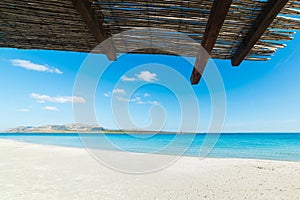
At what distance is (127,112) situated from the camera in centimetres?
236

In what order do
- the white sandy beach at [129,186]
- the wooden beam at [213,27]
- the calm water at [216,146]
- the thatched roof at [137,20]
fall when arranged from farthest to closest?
the calm water at [216,146], the white sandy beach at [129,186], the thatched roof at [137,20], the wooden beam at [213,27]

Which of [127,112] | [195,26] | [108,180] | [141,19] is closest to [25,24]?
[141,19]

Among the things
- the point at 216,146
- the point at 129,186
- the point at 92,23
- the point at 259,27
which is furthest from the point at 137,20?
the point at 216,146

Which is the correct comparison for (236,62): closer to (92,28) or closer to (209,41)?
(209,41)

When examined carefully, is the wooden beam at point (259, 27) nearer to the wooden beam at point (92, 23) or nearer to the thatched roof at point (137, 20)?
the thatched roof at point (137, 20)

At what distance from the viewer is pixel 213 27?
1176 mm

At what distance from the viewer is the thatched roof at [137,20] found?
1.21 m

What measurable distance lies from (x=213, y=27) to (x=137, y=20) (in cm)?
50

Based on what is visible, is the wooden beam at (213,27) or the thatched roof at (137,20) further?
the thatched roof at (137,20)

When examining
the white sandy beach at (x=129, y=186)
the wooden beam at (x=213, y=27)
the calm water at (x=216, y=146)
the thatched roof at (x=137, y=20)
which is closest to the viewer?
the wooden beam at (x=213, y=27)

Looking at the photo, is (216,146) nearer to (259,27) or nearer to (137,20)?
(259,27)

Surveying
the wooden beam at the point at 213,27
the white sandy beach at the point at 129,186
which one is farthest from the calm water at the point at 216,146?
the wooden beam at the point at 213,27

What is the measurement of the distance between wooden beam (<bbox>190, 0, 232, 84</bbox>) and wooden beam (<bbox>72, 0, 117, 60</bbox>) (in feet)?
2.18

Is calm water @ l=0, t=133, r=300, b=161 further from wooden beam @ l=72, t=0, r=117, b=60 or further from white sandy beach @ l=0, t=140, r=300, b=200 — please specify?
wooden beam @ l=72, t=0, r=117, b=60
